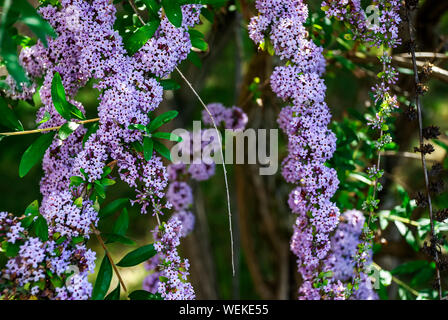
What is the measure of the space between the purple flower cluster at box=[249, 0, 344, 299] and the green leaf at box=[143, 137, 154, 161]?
51 cm

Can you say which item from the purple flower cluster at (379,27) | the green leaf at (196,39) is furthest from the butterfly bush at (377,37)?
the green leaf at (196,39)

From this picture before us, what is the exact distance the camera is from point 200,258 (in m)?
2.81

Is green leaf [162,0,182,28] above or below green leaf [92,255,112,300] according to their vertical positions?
above

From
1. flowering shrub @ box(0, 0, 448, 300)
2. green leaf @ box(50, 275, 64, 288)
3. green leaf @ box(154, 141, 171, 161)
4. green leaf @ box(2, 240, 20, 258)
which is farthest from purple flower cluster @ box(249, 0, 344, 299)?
green leaf @ box(2, 240, 20, 258)

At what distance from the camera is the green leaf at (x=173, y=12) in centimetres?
143

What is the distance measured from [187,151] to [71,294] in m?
1.09

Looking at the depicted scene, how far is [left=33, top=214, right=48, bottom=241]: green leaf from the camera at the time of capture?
1.29m

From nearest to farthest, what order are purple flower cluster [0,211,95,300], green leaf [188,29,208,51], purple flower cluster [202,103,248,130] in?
purple flower cluster [0,211,95,300], green leaf [188,29,208,51], purple flower cluster [202,103,248,130]

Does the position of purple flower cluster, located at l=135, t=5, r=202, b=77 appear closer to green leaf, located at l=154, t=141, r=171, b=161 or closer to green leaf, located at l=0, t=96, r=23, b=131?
green leaf, located at l=154, t=141, r=171, b=161

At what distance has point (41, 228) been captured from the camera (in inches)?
51.3

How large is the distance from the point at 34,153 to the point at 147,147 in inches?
15.1

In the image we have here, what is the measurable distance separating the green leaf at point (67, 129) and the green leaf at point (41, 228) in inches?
10.6

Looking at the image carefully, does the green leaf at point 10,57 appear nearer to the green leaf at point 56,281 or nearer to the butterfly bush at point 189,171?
the green leaf at point 56,281
